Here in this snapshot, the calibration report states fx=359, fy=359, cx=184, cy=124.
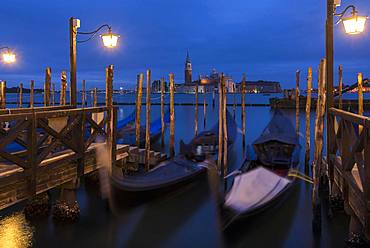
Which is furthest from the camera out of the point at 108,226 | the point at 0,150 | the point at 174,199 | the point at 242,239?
the point at 174,199

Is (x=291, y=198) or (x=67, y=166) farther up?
(x=67, y=166)

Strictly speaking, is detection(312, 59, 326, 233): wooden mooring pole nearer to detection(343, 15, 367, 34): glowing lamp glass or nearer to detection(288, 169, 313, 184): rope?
detection(343, 15, 367, 34): glowing lamp glass

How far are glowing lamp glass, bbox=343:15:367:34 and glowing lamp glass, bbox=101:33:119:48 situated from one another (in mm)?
3963

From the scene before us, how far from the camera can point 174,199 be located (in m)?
7.39

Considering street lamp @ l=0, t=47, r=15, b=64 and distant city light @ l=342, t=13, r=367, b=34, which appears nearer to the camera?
distant city light @ l=342, t=13, r=367, b=34

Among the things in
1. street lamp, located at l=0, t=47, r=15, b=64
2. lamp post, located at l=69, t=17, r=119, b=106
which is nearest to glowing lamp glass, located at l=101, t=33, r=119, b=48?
lamp post, located at l=69, t=17, r=119, b=106

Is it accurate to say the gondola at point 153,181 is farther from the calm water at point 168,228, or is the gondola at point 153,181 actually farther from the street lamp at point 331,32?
the street lamp at point 331,32

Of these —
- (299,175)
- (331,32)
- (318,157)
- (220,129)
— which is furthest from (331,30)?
(299,175)

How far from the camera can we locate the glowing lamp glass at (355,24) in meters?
5.37

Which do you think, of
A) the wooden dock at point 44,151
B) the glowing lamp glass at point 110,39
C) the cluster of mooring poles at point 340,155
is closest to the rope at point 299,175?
the cluster of mooring poles at point 340,155

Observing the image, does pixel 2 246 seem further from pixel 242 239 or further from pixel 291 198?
pixel 291 198

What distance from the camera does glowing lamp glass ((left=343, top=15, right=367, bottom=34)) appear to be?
17.6 feet

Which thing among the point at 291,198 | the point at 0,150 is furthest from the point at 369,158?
the point at 291,198

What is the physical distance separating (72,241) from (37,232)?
683 mm
